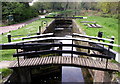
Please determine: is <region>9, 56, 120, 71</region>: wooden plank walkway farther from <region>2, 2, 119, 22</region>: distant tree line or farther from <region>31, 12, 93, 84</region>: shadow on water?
<region>2, 2, 119, 22</region>: distant tree line

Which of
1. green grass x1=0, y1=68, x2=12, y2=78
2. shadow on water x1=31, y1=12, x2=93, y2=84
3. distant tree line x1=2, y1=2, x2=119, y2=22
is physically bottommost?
shadow on water x1=31, y1=12, x2=93, y2=84

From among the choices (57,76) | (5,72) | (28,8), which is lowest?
(57,76)

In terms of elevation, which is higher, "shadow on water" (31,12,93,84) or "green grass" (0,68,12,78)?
"green grass" (0,68,12,78)

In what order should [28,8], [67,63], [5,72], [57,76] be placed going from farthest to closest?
[28,8] < [57,76] < [5,72] < [67,63]

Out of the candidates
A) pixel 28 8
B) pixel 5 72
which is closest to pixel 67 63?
pixel 5 72

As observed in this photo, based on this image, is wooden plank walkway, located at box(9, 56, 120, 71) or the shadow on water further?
the shadow on water

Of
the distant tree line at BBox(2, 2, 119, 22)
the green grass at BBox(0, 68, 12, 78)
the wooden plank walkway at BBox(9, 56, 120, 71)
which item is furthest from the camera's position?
the distant tree line at BBox(2, 2, 119, 22)

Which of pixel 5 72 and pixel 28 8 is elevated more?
pixel 28 8

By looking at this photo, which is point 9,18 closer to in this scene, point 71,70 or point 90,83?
point 71,70

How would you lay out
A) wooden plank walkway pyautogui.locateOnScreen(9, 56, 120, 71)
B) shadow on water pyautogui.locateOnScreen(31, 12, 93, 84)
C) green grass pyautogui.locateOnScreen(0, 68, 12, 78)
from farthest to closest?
shadow on water pyautogui.locateOnScreen(31, 12, 93, 84)
green grass pyautogui.locateOnScreen(0, 68, 12, 78)
wooden plank walkway pyautogui.locateOnScreen(9, 56, 120, 71)

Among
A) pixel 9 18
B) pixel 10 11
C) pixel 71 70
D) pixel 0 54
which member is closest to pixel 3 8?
pixel 10 11

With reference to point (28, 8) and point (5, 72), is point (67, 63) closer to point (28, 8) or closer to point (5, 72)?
point (5, 72)

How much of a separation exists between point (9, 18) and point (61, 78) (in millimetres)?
14671

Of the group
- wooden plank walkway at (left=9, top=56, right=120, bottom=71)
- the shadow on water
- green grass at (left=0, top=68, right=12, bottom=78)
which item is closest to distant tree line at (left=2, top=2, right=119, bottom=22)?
the shadow on water
